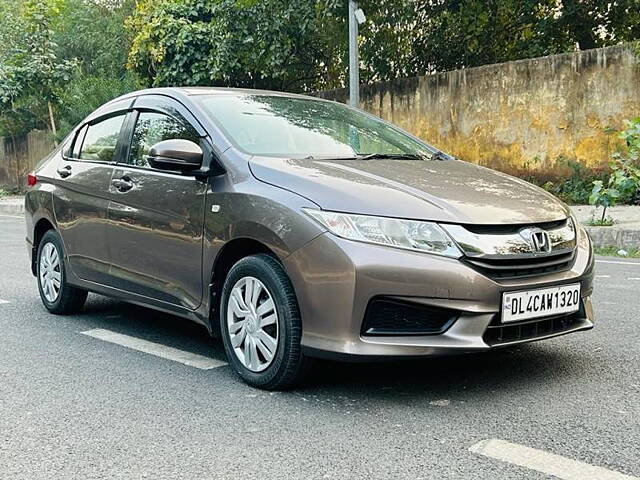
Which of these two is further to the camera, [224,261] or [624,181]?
[624,181]

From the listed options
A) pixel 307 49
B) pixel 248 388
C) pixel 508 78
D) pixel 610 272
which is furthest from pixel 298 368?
pixel 307 49

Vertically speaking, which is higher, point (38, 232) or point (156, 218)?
point (156, 218)

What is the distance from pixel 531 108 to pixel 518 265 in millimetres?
10674

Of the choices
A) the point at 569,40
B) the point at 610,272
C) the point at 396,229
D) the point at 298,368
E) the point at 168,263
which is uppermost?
the point at 569,40

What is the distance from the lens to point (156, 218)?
4641 mm

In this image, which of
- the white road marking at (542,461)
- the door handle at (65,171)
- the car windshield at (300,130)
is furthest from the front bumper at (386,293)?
the door handle at (65,171)

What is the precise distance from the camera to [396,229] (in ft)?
11.8

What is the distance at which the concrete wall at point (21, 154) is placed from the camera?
2431cm

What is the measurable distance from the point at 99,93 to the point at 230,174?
17.8m

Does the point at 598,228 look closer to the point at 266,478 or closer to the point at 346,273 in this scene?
the point at 346,273

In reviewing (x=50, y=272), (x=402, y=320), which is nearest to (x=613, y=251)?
(x=50, y=272)

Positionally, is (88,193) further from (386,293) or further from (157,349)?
(386,293)

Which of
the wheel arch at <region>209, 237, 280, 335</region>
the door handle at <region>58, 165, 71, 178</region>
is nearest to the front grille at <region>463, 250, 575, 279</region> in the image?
the wheel arch at <region>209, 237, 280, 335</region>

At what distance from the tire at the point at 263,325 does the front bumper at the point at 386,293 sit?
0.11 metres
